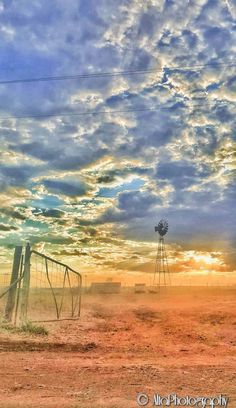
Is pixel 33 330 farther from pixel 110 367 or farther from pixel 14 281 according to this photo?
pixel 110 367

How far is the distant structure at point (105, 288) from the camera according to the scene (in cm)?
7953

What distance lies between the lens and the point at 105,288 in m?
80.9

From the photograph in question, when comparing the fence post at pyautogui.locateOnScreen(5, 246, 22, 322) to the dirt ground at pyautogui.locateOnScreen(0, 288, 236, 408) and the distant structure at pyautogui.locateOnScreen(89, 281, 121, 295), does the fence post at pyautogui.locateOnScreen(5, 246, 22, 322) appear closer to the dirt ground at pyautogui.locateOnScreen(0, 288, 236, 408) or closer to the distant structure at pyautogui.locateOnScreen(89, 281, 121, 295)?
the dirt ground at pyautogui.locateOnScreen(0, 288, 236, 408)

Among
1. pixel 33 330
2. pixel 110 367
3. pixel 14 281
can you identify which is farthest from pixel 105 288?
pixel 110 367

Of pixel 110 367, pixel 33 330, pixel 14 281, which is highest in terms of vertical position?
pixel 14 281

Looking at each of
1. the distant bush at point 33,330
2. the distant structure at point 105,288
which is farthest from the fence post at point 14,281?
the distant structure at point 105,288

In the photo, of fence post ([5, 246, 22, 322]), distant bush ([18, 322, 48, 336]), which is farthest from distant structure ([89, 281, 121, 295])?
distant bush ([18, 322, 48, 336])

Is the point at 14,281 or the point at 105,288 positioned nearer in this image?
the point at 14,281

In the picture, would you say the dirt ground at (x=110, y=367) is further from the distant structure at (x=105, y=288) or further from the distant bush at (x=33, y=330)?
the distant structure at (x=105, y=288)

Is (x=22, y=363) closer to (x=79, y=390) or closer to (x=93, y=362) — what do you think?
(x=93, y=362)

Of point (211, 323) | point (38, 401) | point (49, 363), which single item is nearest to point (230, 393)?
point (38, 401)

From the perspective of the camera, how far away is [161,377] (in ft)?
28.0

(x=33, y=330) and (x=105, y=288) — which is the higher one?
(x=105, y=288)

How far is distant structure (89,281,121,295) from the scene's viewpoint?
7953 cm
